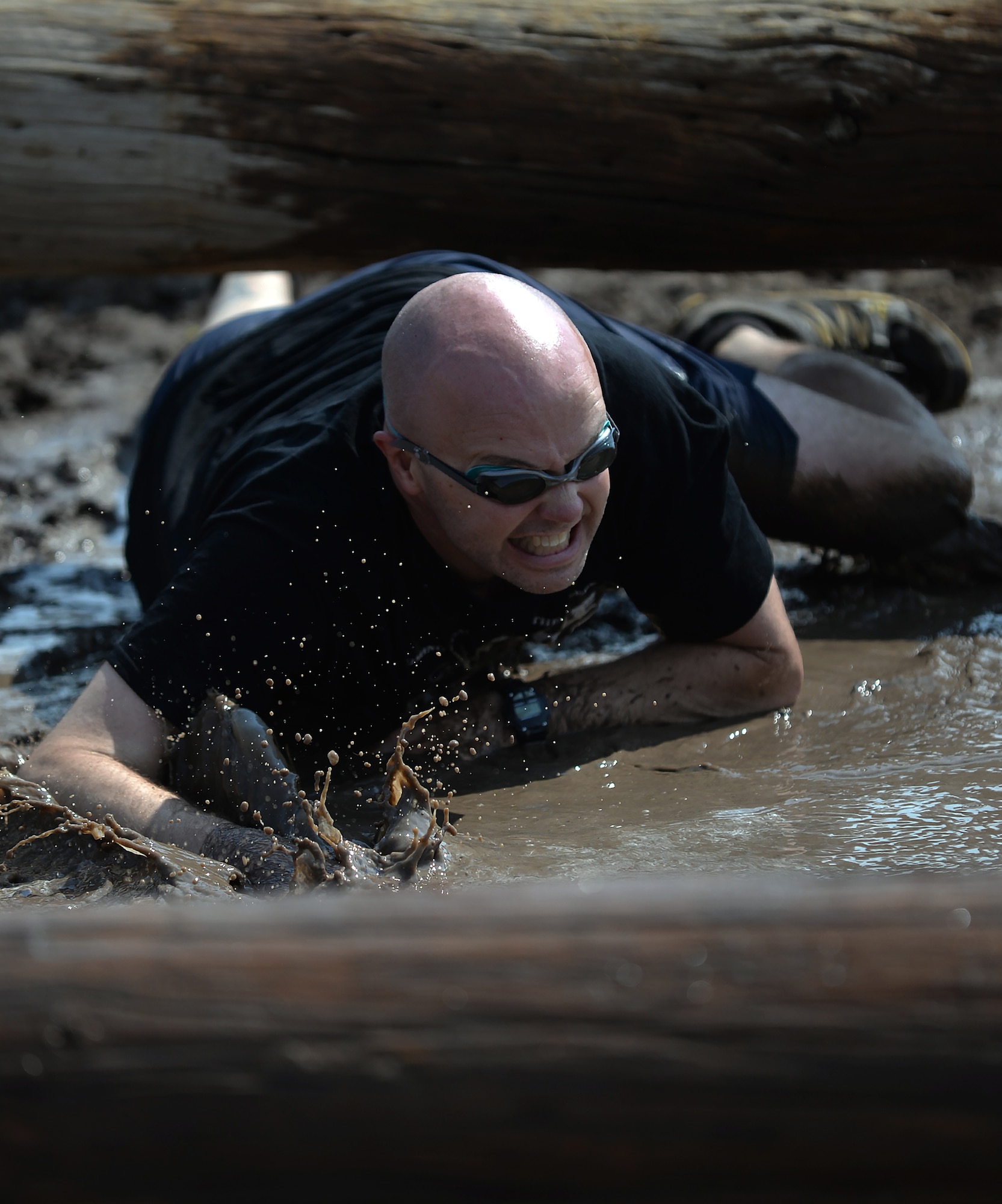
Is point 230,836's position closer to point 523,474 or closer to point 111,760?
point 111,760

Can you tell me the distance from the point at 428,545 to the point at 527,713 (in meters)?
0.50

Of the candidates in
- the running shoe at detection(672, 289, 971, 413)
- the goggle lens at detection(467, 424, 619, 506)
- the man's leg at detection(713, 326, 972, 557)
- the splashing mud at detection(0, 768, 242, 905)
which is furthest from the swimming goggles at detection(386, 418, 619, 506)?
the running shoe at detection(672, 289, 971, 413)

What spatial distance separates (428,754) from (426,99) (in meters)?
1.76

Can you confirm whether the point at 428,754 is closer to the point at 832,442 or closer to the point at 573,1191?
the point at 832,442

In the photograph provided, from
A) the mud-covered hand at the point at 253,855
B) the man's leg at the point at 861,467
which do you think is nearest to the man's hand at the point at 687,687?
the man's leg at the point at 861,467

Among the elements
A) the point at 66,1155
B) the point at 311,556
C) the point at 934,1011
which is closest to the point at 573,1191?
the point at 934,1011

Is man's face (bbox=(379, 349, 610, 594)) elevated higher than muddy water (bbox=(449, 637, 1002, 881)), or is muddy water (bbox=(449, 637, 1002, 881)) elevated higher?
man's face (bbox=(379, 349, 610, 594))

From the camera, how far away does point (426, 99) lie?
3588 mm

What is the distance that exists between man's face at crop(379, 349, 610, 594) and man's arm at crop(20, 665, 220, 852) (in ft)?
2.31

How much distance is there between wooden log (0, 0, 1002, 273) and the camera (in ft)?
11.7

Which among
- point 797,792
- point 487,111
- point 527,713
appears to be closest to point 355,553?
point 527,713

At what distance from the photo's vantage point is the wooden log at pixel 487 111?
3566 mm

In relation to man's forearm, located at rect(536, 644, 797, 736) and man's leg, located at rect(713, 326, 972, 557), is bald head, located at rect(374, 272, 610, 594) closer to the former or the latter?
man's forearm, located at rect(536, 644, 797, 736)

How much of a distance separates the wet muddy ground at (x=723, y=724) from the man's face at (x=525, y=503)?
50cm
